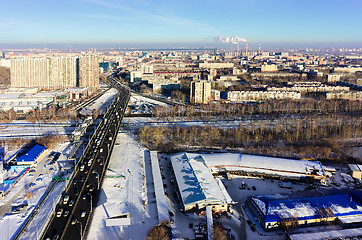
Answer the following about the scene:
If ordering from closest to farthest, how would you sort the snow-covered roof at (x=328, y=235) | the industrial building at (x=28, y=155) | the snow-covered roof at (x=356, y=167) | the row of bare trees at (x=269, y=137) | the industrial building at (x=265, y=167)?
the snow-covered roof at (x=328, y=235) < the industrial building at (x=265, y=167) < the snow-covered roof at (x=356, y=167) < the industrial building at (x=28, y=155) < the row of bare trees at (x=269, y=137)

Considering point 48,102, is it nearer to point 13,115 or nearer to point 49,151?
point 13,115

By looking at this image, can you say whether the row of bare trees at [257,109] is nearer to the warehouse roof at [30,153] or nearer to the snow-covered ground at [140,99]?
the snow-covered ground at [140,99]

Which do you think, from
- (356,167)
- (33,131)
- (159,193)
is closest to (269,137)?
(356,167)

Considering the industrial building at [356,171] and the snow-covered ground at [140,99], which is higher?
the snow-covered ground at [140,99]

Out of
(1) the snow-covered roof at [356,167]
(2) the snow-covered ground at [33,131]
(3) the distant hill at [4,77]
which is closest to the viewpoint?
(1) the snow-covered roof at [356,167]

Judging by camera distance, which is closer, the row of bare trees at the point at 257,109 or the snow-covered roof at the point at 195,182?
the snow-covered roof at the point at 195,182

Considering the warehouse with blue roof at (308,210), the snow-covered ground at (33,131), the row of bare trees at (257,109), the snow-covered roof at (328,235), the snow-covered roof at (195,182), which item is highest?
the row of bare trees at (257,109)

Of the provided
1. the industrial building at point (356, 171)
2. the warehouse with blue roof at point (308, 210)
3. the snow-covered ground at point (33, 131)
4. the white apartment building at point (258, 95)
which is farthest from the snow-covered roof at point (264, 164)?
the white apartment building at point (258, 95)

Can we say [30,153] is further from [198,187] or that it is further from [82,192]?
[198,187]
